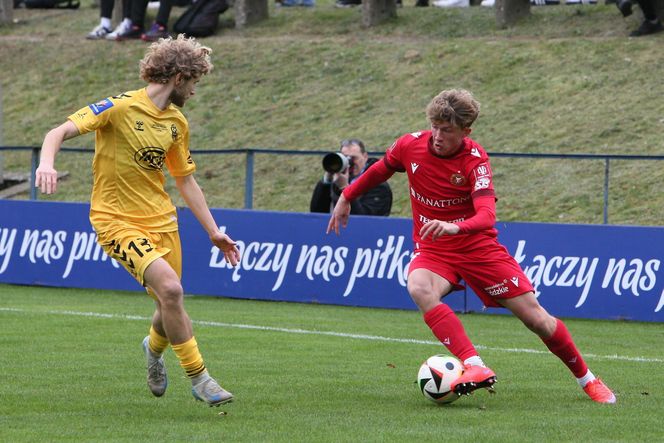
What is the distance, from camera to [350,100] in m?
24.7

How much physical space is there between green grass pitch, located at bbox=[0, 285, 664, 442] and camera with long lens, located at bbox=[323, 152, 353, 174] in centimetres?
156

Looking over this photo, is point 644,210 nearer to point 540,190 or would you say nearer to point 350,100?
point 540,190

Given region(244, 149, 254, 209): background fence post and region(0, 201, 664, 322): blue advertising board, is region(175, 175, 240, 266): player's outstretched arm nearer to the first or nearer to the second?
region(0, 201, 664, 322): blue advertising board

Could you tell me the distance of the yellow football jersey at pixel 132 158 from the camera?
25.3 feet

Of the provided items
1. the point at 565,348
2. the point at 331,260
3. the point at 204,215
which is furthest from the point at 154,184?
the point at 331,260

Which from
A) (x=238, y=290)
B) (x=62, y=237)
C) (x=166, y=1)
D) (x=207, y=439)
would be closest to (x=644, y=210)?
(x=238, y=290)

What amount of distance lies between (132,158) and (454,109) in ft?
6.25

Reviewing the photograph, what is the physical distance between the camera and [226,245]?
26.5ft

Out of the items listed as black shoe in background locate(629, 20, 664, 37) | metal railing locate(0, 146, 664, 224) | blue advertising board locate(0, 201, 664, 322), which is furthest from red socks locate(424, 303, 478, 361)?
black shoe in background locate(629, 20, 664, 37)

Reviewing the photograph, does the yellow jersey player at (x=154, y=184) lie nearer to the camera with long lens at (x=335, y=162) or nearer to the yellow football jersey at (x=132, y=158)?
the yellow football jersey at (x=132, y=158)

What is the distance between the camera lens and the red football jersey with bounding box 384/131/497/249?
8062 millimetres

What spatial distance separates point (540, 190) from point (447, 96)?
10.7 meters

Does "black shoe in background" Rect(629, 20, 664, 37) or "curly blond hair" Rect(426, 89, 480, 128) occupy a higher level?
"curly blond hair" Rect(426, 89, 480, 128)

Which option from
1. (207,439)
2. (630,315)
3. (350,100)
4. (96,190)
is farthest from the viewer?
(350,100)
